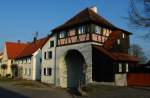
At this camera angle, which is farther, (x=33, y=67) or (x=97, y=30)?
(x=33, y=67)

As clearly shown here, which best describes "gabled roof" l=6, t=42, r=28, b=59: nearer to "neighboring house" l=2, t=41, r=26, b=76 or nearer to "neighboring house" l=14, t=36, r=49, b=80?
"neighboring house" l=2, t=41, r=26, b=76

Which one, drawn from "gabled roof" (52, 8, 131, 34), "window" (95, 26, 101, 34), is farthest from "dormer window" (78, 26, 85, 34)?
"window" (95, 26, 101, 34)

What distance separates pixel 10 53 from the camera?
75000 millimetres

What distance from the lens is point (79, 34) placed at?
1590 inches

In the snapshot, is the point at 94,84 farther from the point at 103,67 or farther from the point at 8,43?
the point at 8,43

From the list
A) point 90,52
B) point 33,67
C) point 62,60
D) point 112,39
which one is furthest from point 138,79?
point 33,67

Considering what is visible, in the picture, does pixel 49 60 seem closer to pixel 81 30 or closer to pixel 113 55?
pixel 81 30

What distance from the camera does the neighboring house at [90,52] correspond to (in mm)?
36188

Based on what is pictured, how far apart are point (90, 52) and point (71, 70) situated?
8200 mm

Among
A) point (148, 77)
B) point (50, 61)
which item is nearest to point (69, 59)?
point (50, 61)

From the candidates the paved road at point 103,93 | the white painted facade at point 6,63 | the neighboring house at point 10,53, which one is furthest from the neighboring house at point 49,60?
the white painted facade at point 6,63

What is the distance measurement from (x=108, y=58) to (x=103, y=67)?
1303 mm

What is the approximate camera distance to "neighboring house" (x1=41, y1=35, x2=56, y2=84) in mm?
46562

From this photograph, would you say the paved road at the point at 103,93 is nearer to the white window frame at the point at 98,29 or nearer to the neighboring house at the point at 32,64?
the white window frame at the point at 98,29
